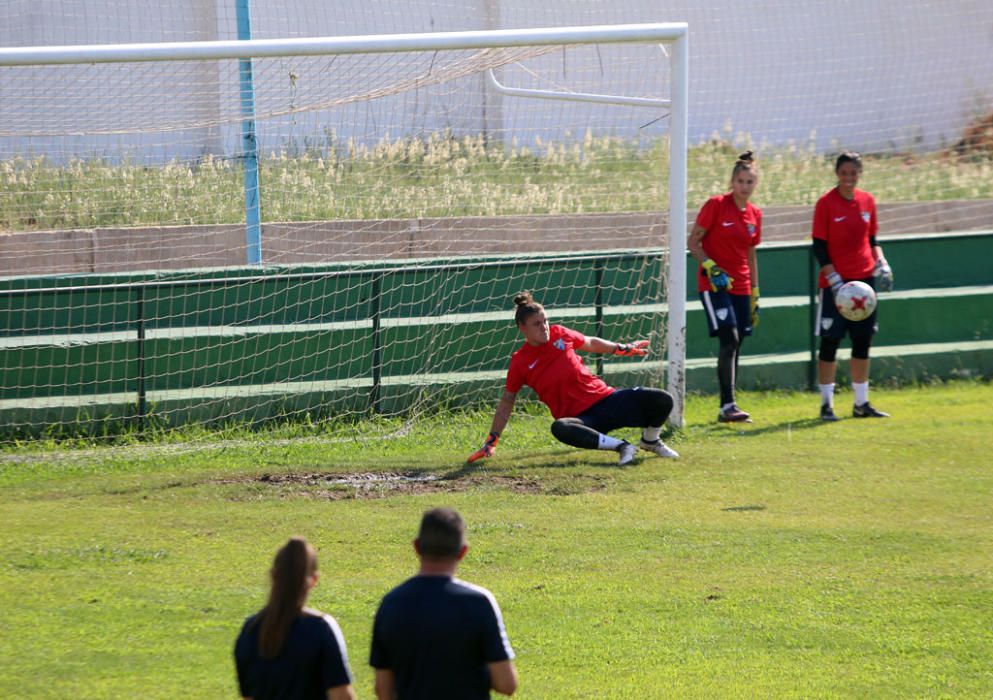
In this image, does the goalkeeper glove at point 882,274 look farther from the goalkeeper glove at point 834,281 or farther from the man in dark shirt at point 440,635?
the man in dark shirt at point 440,635

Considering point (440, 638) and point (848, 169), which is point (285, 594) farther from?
point (848, 169)

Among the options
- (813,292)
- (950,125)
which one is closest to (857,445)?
(813,292)

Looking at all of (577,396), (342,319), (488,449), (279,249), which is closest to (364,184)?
(279,249)

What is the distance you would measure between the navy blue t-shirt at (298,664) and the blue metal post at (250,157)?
759cm

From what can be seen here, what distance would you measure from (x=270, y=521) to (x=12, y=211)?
5120 mm

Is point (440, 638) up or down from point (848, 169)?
down

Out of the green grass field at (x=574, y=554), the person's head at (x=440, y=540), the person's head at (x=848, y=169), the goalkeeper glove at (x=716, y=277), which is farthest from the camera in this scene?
the person's head at (x=848, y=169)

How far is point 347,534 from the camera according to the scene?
24.2 feet

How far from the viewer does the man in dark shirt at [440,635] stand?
340 centimetres

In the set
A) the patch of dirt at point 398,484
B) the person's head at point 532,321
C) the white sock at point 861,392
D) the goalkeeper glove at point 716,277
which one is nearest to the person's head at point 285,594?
the patch of dirt at point 398,484

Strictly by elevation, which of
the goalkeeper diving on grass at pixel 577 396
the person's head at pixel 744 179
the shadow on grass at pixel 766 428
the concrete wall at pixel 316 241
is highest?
the person's head at pixel 744 179

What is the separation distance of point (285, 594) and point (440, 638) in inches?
18.2

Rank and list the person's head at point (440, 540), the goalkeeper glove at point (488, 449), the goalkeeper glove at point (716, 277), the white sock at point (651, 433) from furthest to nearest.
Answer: the goalkeeper glove at point (716, 277), the white sock at point (651, 433), the goalkeeper glove at point (488, 449), the person's head at point (440, 540)

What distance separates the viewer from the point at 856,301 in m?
10.6
